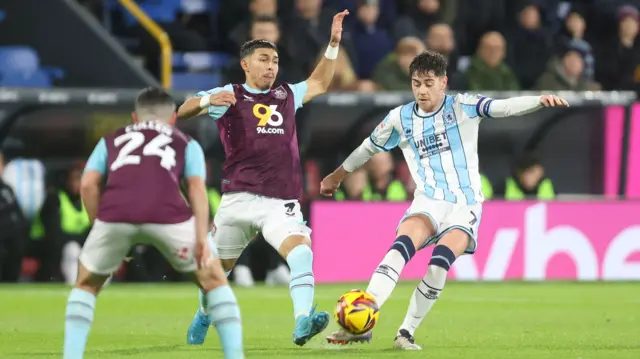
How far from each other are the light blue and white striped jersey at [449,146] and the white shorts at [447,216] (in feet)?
0.15

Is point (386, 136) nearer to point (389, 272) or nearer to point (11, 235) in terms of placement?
point (389, 272)

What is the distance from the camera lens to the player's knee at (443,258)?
8586mm

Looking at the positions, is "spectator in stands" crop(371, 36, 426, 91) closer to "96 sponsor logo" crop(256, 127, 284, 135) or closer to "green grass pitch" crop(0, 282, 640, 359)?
"green grass pitch" crop(0, 282, 640, 359)

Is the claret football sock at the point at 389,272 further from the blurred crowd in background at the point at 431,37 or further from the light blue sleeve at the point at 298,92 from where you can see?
the blurred crowd in background at the point at 431,37

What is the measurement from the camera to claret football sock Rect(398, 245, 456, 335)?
8602 millimetres

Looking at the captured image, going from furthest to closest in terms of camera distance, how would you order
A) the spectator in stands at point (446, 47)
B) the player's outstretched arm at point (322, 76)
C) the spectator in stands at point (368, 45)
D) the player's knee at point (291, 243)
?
the spectator in stands at point (368, 45), the spectator in stands at point (446, 47), the player's outstretched arm at point (322, 76), the player's knee at point (291, 243)

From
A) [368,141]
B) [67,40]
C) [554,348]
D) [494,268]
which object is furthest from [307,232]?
[67,40]

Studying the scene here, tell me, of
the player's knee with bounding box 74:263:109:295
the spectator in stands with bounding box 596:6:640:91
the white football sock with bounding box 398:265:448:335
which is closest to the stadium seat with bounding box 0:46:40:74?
the spectator in stands with bounding box 596:6:640:91

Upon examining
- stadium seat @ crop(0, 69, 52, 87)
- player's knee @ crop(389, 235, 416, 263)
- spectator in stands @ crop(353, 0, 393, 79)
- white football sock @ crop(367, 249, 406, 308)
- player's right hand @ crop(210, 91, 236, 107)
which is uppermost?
spectator in stands @ crop(353, 0, 393, 79)

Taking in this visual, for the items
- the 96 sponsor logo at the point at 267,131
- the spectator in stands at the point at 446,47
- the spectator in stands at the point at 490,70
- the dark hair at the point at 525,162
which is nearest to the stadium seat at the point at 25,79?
the spectator in stands at the point at 446,47

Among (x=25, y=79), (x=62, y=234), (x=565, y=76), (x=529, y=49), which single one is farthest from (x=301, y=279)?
(x=529, y=49)

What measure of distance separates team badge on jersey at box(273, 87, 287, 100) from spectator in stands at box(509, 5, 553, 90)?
9.31 m

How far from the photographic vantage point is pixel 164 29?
18078 mm

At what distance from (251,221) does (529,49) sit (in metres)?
10.0
